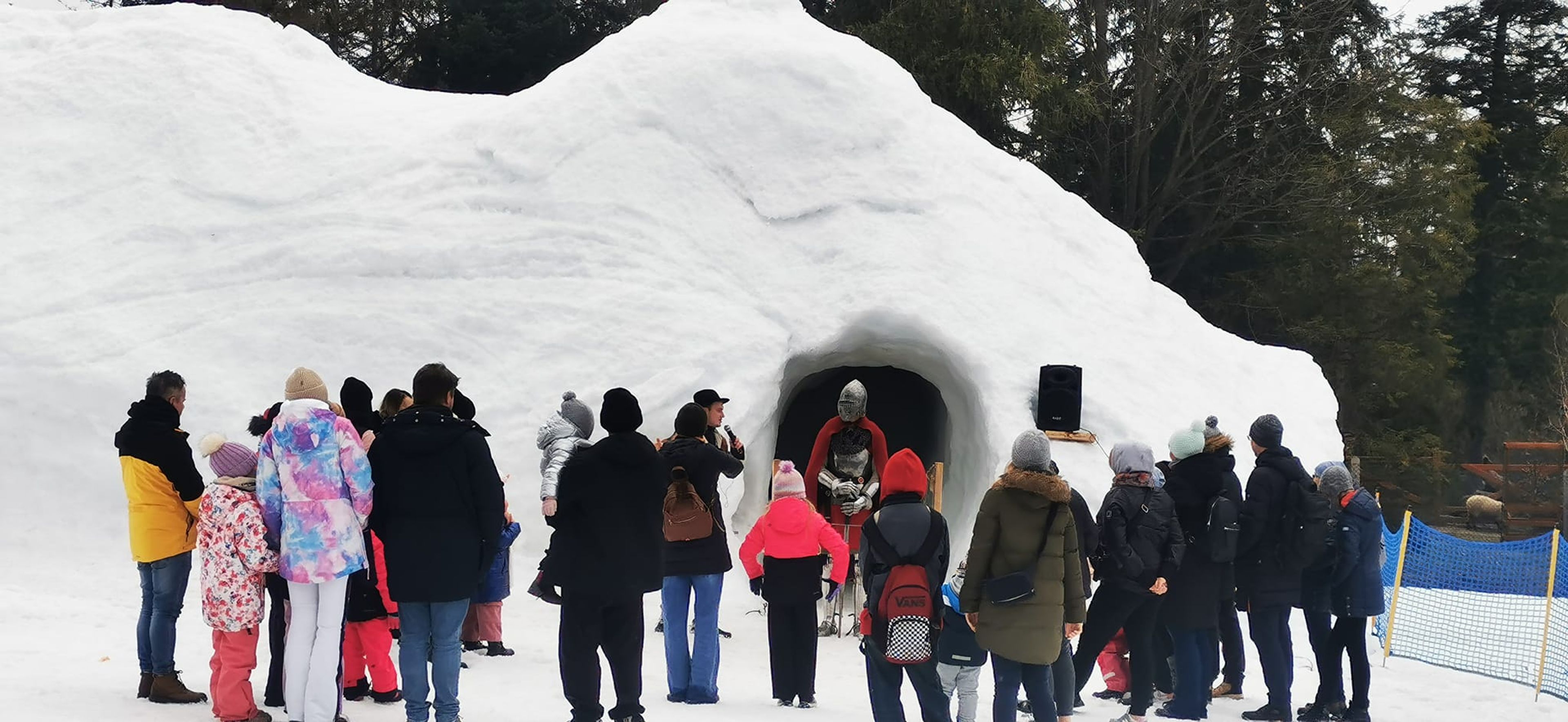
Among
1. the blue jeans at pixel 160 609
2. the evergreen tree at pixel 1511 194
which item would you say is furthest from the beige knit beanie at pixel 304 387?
the evergreen tree at pixel 1511 194

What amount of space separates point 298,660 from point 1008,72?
1891 cm

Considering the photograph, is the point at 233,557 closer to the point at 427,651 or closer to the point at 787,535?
the point at 427,651

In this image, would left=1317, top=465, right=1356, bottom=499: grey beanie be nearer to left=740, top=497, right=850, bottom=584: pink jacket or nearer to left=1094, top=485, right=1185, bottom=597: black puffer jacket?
left=1094, top=485, right=1185, bottom=597: black puffer jacket

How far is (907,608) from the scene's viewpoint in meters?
5.14

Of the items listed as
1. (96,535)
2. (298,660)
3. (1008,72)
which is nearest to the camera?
(298,660)

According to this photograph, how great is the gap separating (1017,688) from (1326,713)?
2571mm

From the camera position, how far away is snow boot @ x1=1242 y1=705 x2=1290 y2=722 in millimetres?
6855

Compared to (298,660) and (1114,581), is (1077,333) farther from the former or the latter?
(298,660)

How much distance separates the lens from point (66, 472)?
9102 mm

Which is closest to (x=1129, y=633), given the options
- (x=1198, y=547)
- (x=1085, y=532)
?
(x=1198, y=547)

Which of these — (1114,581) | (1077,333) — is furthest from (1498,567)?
(1114,581)

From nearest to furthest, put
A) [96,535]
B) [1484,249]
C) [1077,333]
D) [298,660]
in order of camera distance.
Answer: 1. [298,660]
2. [96,535]
3. [1077,333]
4. [1484,249]

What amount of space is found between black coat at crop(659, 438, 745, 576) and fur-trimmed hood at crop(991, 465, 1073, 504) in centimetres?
172

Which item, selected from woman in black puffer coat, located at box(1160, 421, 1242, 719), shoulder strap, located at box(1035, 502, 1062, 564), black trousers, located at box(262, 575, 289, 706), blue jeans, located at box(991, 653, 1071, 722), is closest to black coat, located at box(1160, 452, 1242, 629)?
woman in black puffer coat, located at box(1160, 421, 1242, 719)
